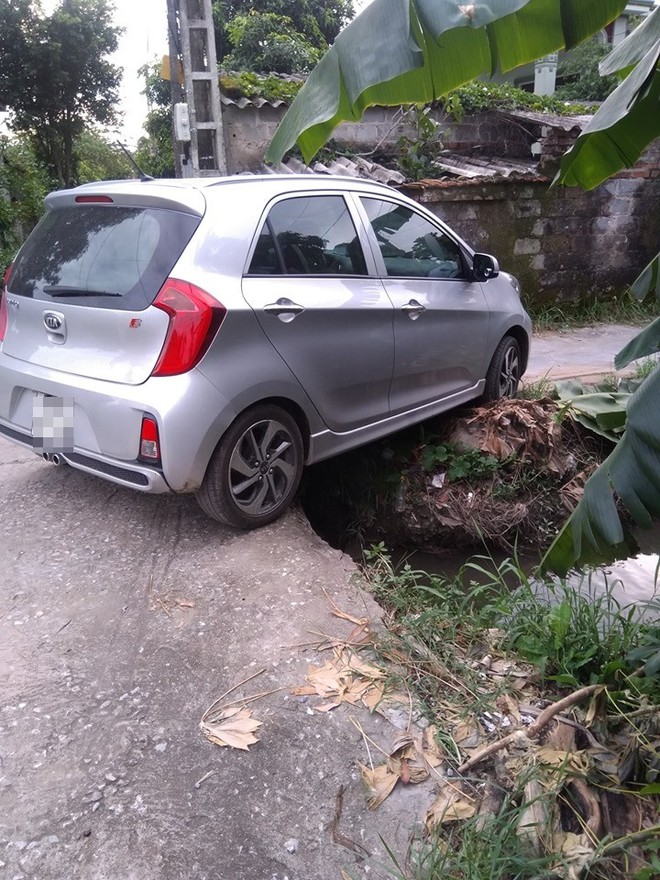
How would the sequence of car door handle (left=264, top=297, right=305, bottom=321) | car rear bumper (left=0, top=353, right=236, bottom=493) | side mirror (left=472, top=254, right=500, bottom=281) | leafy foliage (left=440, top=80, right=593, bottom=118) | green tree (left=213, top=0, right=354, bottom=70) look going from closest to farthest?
1. car rear bumper (left=0, top=353, right=236, bottom=493)
2. car door handle (left=264, top=297, right=305, bottom=321)
3. side mirror (left=472, top=254, right=500, bottom=281)
4. leafy foliage (left=440, top=80, right=593, bottom=118)
5. green tree (left=213, top=0, right=354, bottom=70)

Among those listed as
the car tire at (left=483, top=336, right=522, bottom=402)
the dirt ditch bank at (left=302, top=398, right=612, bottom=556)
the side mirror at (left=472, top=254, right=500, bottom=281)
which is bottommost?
the dirt ditch bank at (left=302, top=398, right=612, bottom=556)

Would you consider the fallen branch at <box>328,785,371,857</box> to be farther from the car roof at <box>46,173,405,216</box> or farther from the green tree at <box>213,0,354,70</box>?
the green tree at <box>213,0,354,70</box>

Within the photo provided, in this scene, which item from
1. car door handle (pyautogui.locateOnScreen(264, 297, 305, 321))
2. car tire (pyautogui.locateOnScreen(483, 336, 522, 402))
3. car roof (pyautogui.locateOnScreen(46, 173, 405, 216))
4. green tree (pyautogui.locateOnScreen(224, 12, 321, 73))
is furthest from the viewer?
green tree (pyautogui.locateOnScreen(224, 12, 321, 73))

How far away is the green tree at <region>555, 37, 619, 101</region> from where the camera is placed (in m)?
16.9

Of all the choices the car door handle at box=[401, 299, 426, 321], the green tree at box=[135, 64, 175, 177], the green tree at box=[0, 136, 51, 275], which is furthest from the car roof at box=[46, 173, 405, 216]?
the green tree at box=[135, 64, 175, 177]

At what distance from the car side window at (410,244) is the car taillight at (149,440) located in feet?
6.23

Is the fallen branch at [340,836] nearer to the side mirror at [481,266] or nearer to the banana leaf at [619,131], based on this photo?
the banana leaf at [619,131]

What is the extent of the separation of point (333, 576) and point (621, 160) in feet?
7.20

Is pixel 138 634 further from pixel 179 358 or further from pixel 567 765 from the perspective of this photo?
pixel 567 765

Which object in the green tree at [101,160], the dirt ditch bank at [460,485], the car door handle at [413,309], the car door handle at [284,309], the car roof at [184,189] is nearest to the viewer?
the car roof at [184,189]

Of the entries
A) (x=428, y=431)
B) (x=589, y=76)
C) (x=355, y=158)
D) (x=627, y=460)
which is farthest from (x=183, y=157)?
(x=589, y=76)

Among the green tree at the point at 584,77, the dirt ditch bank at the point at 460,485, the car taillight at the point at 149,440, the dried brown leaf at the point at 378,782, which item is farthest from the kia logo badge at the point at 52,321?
the green tree at the point at 584,77

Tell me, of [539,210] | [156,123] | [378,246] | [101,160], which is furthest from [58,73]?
[378,246]

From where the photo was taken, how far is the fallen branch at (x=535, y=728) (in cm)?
243
